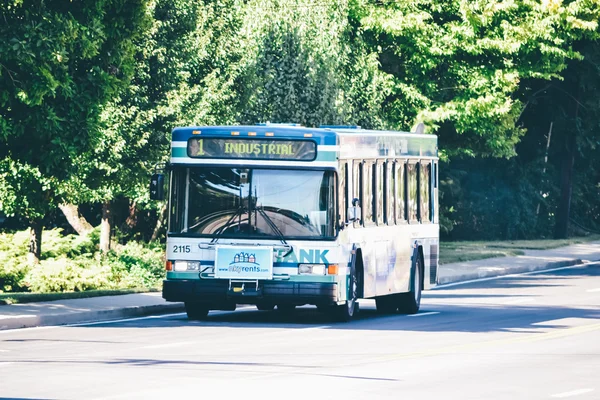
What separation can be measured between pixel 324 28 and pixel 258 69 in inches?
111

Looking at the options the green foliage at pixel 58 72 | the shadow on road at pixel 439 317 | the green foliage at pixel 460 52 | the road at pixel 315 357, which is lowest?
the road at pixel 315 357

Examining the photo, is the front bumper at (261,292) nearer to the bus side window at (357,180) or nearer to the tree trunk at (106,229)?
the bus side window at (357,180)

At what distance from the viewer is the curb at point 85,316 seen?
2078 centimetres

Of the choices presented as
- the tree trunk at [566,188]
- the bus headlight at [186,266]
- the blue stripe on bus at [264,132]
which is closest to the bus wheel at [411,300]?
the blue stripe on bus at [264,132]

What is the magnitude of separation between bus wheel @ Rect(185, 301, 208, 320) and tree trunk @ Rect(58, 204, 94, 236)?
64.0ft

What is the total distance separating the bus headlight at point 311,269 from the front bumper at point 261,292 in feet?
0.49

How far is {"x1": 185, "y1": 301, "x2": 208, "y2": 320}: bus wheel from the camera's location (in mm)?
22312

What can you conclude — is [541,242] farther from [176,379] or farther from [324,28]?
[176,379]

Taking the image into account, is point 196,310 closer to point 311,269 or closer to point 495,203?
point 311,269

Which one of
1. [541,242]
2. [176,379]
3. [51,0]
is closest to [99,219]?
[541,242]

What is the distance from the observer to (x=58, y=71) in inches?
883

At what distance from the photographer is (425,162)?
26125 mm

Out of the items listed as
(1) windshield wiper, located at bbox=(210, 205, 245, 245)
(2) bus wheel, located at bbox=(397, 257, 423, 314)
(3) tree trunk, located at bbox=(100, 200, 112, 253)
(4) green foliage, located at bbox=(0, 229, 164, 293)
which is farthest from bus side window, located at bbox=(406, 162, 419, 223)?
(3) tree trunk, located at bbox=(100, 200, 112, 253)

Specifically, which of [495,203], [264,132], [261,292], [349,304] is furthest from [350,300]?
[495,203]
